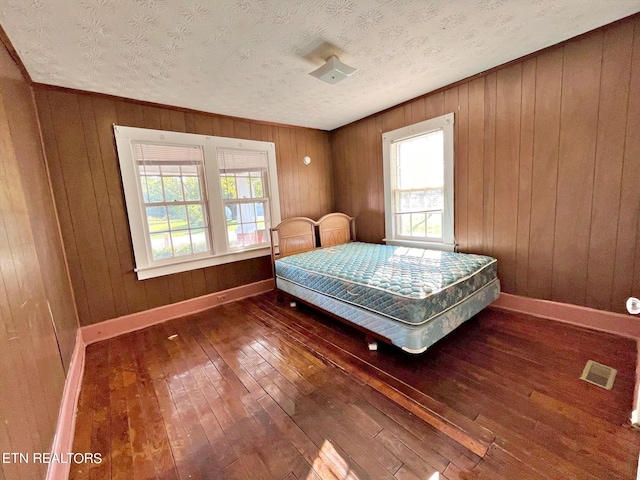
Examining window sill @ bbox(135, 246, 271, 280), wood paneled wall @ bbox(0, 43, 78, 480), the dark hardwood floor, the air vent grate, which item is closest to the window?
the dark hardwood floor

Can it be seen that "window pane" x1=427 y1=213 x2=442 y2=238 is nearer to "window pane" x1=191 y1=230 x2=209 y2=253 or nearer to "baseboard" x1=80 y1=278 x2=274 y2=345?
"baseboard" x1=80 y1=278 x2=274 y2=345

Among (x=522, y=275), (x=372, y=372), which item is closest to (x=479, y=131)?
(x=522, y=275)

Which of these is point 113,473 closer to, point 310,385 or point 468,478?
point 310,385

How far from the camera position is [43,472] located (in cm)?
108

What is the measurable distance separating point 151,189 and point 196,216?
557 millimetres

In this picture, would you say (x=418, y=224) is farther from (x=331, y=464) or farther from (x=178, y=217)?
(x=178, y=217)

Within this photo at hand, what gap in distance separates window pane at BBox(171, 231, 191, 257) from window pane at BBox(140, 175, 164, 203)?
1.44ft

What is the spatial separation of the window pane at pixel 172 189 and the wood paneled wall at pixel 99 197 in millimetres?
431

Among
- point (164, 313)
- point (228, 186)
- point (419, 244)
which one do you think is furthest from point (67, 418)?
point (419, 244)

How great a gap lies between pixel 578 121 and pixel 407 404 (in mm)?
2678

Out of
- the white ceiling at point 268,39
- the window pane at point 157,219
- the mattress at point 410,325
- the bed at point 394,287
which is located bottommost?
the mattress at point 410,325

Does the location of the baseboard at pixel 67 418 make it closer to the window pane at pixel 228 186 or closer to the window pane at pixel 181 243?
the window pane at pixel 181 243

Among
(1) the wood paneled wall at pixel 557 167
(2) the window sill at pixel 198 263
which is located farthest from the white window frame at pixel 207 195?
(1) the wood paneled wall at pixel 557 167

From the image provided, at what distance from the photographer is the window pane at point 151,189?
9.41ft
